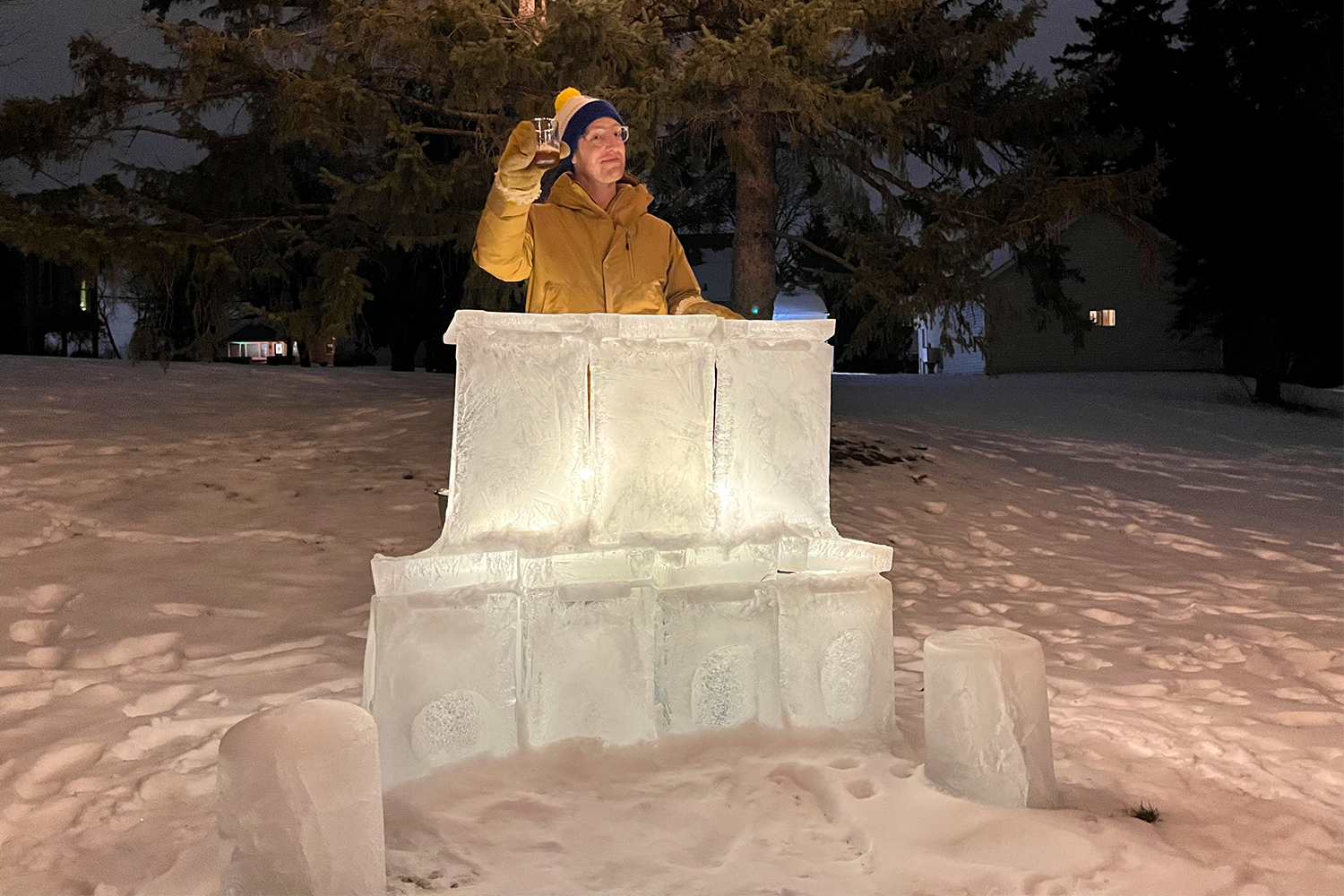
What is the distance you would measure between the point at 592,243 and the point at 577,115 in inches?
19.0

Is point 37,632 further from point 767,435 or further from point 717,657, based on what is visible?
point 767,435

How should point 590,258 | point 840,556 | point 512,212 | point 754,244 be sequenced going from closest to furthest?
1. point 512,212
2. point 840,556
3. point 590,258
4. point 754,244

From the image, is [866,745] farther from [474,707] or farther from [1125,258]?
[1125,258]

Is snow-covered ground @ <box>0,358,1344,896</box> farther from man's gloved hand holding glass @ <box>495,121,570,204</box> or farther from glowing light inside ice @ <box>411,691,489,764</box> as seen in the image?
man's gloved hand holding glass @ <box>495,121,570,204</box>

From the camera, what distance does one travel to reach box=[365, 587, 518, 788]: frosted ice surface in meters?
3.08

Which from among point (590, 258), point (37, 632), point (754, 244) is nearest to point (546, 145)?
point (590, 258)

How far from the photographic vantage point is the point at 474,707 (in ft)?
10.6

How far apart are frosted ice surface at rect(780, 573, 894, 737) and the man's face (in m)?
1.70

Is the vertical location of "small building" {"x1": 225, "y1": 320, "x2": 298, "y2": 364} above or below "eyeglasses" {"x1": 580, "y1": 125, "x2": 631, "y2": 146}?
above

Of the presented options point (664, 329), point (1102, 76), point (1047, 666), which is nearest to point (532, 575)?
point (664, 329)

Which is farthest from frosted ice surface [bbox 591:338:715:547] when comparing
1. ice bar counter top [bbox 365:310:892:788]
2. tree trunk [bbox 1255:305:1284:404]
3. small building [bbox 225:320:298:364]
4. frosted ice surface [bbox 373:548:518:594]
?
small building [bbox 225:320:298:364]

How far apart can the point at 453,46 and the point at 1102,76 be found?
6586mm

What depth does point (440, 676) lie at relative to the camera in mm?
3162

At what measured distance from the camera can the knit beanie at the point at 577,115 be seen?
12.4 feet
